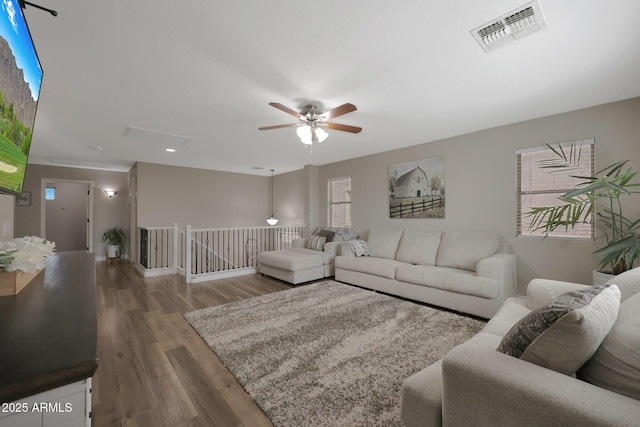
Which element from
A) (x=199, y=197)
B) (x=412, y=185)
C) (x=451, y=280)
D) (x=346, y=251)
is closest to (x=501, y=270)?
(x=451, y=280)

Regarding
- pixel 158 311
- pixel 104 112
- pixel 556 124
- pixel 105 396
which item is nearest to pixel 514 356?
pixel 105 396

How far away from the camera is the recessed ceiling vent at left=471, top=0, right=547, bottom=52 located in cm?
155

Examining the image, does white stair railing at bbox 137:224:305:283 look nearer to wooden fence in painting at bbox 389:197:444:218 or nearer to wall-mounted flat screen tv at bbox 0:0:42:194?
wooden fence in painting at bbox 389:197:444:218

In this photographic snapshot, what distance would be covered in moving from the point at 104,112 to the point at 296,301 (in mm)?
3114

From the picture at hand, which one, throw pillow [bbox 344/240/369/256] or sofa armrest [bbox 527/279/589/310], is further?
throw pillow [bbox 344/240/369/256]

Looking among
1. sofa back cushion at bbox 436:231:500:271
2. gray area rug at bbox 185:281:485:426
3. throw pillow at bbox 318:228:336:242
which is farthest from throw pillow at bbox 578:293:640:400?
throw pillow at bbox 318:228:336:242

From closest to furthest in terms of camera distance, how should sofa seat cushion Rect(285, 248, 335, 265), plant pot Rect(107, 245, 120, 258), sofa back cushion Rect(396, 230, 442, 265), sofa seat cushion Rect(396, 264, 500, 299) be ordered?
sofa seat cushion Rect(396, 264, 500, 299)
sofa back cushion Rect(396, 230, 442, 265)
sofa seat cushion Rect(285, 248, 335, 265)
plant pot Rect(107, 245, 120, 258)

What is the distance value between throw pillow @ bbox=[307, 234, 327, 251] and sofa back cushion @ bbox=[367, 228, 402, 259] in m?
0.90

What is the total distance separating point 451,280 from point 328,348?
5.68ft

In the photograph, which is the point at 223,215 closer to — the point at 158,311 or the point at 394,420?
the point at 158,311

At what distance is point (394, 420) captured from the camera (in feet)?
4.92

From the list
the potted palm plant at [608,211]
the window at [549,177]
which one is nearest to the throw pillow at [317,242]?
the window at [549,177]

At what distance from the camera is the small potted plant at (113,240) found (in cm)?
652

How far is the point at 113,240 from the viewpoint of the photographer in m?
6.56
